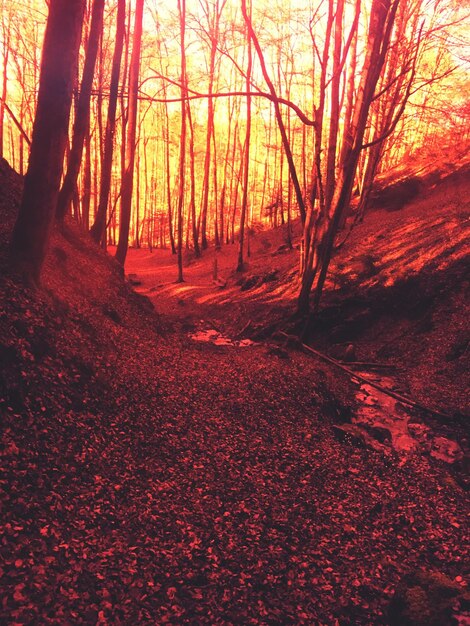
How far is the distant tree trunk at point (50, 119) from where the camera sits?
4.94 meters

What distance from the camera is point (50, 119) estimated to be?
16.5ft

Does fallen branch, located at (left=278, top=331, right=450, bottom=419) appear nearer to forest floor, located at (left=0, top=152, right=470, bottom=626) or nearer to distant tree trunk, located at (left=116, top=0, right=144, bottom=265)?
forest floor, located at (left=0, top=152, right=470, bottom=626)

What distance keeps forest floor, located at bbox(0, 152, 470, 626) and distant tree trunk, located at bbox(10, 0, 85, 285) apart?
0.87 meters

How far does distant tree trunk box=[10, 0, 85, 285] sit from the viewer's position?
4.94m

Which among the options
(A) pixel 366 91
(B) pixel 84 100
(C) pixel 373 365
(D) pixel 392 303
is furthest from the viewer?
(D) pixel 392 303

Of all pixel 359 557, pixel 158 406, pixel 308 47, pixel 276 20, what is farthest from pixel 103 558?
pixel 308 47

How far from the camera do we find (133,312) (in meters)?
9.68

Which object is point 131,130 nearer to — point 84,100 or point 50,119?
point 84,100

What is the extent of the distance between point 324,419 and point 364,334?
180 inches

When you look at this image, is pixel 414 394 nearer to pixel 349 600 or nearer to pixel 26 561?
pixel 349 600

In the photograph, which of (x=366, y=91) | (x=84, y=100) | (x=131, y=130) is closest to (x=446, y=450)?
(x=366, y=91)

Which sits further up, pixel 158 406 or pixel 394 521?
pixel 158 406

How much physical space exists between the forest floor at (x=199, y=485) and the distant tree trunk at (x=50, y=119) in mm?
868

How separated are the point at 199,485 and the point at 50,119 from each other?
483 cm
